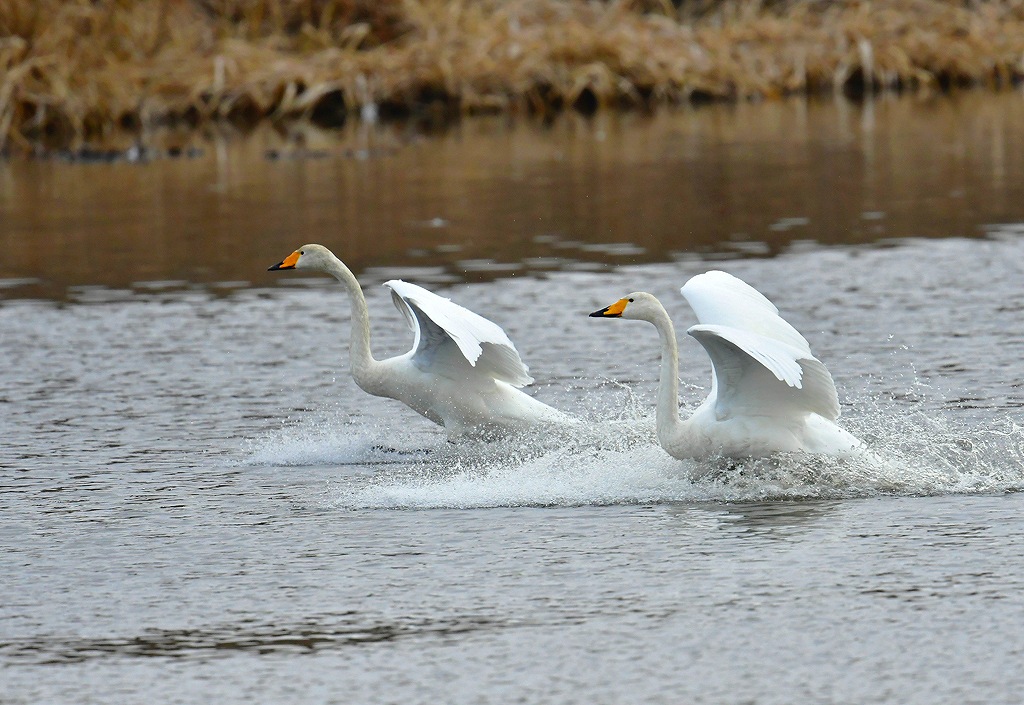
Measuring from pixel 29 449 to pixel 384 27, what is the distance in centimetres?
2176

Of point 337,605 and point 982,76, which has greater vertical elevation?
point 982,76

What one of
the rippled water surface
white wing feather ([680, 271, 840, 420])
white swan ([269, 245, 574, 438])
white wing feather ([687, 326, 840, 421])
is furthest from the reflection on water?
white wing feather ([687, 326, 840, 421])

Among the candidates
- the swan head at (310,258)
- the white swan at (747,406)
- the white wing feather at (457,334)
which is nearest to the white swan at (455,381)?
the white wing feather at (457,334)

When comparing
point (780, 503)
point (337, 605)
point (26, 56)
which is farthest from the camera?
point (26, 56)

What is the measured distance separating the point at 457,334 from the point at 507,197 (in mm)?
10089

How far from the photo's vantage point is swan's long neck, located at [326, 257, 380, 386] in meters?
9.30

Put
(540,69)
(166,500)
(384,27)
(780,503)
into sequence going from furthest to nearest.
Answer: (384,27) < (540,69) < (166,500) < (780,503)

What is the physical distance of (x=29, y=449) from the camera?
9172 millimetres

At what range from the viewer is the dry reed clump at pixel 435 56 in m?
24.9

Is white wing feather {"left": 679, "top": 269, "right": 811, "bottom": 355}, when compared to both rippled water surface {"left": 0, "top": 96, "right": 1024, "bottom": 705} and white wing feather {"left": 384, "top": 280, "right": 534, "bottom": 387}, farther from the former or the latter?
white wing feather {"left": 384, "top": 280, "right": 534, "bottom": 387}

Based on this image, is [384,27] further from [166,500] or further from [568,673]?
[568,673]

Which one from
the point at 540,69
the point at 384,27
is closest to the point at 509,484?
the point at 540,69

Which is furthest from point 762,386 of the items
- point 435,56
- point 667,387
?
point 435,56

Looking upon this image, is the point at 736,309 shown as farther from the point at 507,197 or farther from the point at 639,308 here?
the point at 507,197
